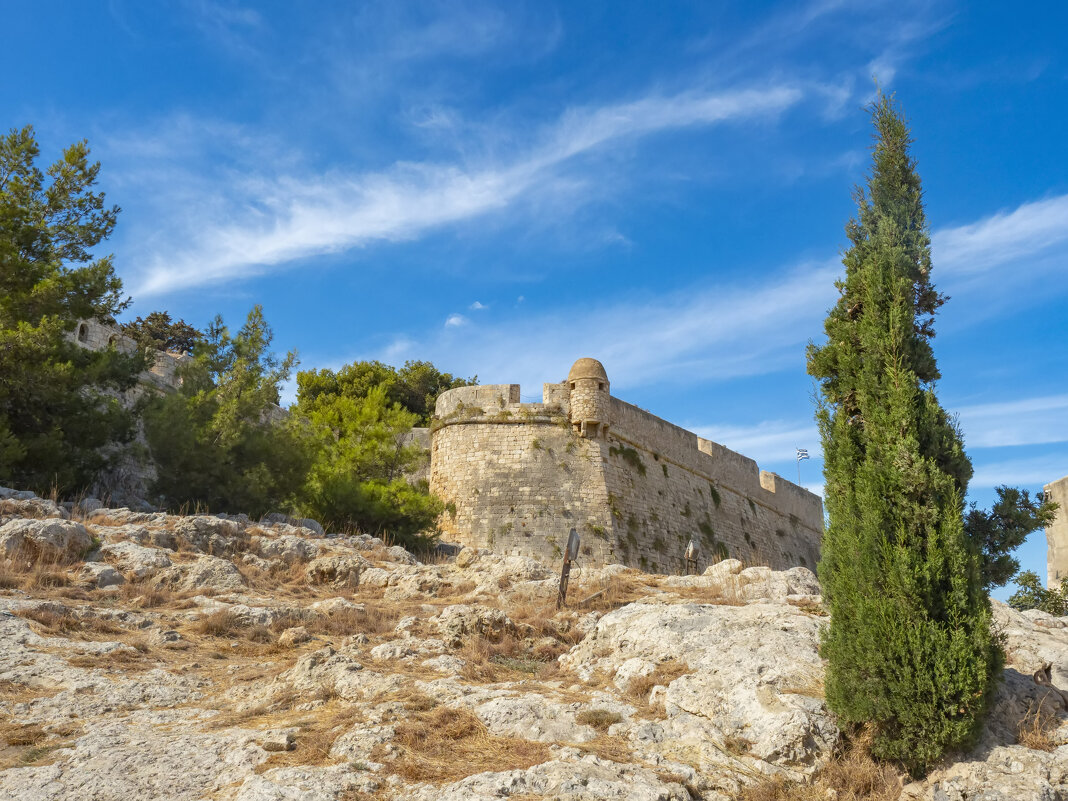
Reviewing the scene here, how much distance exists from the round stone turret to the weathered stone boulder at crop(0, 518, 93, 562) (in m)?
13.0

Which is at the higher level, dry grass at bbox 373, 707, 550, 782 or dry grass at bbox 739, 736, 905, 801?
dry grass at bbox 373, 707, 550, 782

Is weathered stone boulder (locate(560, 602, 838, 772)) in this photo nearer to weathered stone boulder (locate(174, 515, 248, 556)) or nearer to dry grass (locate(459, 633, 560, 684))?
dry grass (locate(459, 633, 560, 684))

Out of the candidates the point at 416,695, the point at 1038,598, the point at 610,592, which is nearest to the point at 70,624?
the point at 416,695

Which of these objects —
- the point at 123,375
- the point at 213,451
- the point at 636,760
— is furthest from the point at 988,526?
the point at 123,375

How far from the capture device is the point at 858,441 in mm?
6141

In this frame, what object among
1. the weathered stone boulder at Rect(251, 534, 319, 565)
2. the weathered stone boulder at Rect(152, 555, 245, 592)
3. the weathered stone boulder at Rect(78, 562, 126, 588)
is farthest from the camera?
the weathered stone boulder at Rect(251, 534, 319, 565)

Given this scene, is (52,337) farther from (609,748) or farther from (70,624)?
(609,748)

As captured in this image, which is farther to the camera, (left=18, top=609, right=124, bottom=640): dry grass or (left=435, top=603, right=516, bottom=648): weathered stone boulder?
(left=435, top=603, right=516, bottom=648): weathered stone boulder

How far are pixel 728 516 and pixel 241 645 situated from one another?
19.4 m

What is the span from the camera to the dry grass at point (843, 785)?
4746mm

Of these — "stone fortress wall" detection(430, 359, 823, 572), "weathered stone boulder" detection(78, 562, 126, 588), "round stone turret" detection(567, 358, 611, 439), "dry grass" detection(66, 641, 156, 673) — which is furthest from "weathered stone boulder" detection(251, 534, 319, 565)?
"round stone turret" detection(567, 358, 611, 439)

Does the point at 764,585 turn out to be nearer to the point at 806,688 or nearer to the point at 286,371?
the point at 806,688

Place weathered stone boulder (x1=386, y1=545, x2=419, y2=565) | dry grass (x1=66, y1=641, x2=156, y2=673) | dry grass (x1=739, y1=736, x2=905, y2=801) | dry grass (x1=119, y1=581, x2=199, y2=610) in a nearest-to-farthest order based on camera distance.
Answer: dry grass (x1=739, y1=736, x2=905, y2=801)
dry grass (x1=66, y1=641, x2=156, y2=673)
dry grass (x1=119, y1=581, x2=199, y2=610)
weathered stone boulder (x1=386, y1=545, x2=419, y2=565)

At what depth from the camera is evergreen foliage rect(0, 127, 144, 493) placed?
12.8 m
